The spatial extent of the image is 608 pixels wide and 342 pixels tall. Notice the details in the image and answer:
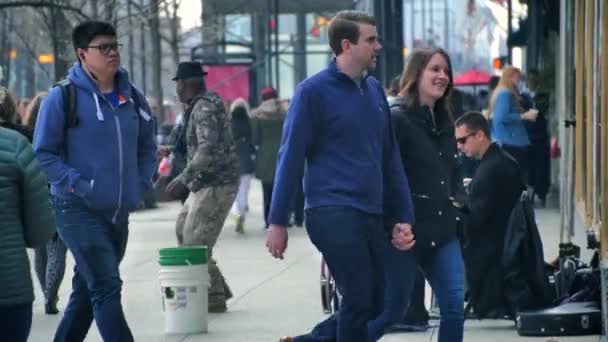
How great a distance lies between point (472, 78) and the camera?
1502 inches

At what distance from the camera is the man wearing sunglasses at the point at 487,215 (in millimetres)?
10320

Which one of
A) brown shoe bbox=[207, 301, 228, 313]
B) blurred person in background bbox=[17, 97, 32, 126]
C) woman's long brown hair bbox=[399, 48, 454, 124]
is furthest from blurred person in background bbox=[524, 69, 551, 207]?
woman's long brown hair bbox=[399, 48, 454, 124]

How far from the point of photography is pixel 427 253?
8023mm

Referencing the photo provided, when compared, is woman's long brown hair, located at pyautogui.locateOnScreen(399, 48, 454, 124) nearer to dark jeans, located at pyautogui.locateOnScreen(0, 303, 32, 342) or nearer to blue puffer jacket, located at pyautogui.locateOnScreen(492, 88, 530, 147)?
dark jeans, located at pyautogui.locateOnScreen(0, 303, 32, 342)

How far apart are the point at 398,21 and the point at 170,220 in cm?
502

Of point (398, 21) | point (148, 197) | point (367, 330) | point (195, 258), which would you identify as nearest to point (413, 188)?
point (367, 330)

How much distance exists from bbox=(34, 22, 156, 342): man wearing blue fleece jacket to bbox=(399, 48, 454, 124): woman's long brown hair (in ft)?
4.42

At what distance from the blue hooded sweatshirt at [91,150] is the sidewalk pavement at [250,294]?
2.29 meters

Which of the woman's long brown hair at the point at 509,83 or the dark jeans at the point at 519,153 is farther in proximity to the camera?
the dark jeans at the point at 519,153

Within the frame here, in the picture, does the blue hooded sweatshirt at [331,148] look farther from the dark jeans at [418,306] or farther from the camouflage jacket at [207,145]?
the camouflage jacket at [207,145]

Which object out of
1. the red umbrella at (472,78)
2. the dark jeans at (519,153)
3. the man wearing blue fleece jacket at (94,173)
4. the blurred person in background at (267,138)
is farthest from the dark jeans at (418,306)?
the red umbrella at (472,78)

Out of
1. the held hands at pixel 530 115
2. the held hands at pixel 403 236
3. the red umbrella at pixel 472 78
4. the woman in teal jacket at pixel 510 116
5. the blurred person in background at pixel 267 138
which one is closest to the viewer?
the held hands at pixel 403 236

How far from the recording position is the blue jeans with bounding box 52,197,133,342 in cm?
788

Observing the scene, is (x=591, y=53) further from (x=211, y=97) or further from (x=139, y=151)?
(x=139, y=151)
